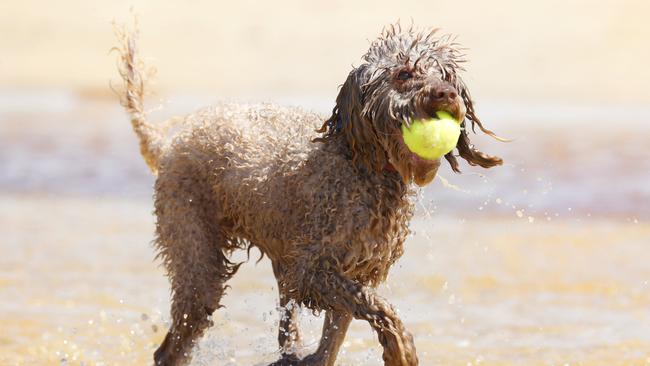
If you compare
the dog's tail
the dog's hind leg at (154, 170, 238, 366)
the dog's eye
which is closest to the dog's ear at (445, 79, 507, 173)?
the dog's eye

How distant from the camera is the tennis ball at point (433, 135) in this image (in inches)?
189

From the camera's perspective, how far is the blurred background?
25.0ft

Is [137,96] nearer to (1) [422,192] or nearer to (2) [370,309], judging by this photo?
(1) [422,192]

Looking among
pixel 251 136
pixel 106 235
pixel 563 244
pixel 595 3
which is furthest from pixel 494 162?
pixel 595 3

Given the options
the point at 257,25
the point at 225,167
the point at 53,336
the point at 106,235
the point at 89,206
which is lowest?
the point at 53,336

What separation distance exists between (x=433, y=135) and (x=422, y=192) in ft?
3.55

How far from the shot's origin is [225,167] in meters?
5.94

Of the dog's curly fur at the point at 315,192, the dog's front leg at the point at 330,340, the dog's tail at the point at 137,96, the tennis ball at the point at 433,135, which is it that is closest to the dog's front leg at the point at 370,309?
the dog's curly fur at the point at 315,192

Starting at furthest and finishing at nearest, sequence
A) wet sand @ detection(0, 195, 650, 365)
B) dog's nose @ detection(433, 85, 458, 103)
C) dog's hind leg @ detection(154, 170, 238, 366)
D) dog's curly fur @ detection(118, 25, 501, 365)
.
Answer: wet sand @ detection(0, 195, 650, 365), dog's hind leg @ detection(154, 170, 238, 366), dog's curly fur @ detection(118, 25, 501, 365), dog's nose @ detection(433, 85, 458, 103)

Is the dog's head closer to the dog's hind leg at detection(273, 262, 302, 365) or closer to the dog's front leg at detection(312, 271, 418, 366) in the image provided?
the dog's front leg at detection(312, 271, 418, 366)

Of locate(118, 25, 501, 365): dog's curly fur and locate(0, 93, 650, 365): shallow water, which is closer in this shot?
locate(118, 25, 501, 365): dog's curly fur

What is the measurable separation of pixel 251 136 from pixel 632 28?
23061 millimetres

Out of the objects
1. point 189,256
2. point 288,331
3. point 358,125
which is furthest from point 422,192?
point 189,256

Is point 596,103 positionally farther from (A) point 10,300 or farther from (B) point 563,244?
(A) point 10,300
